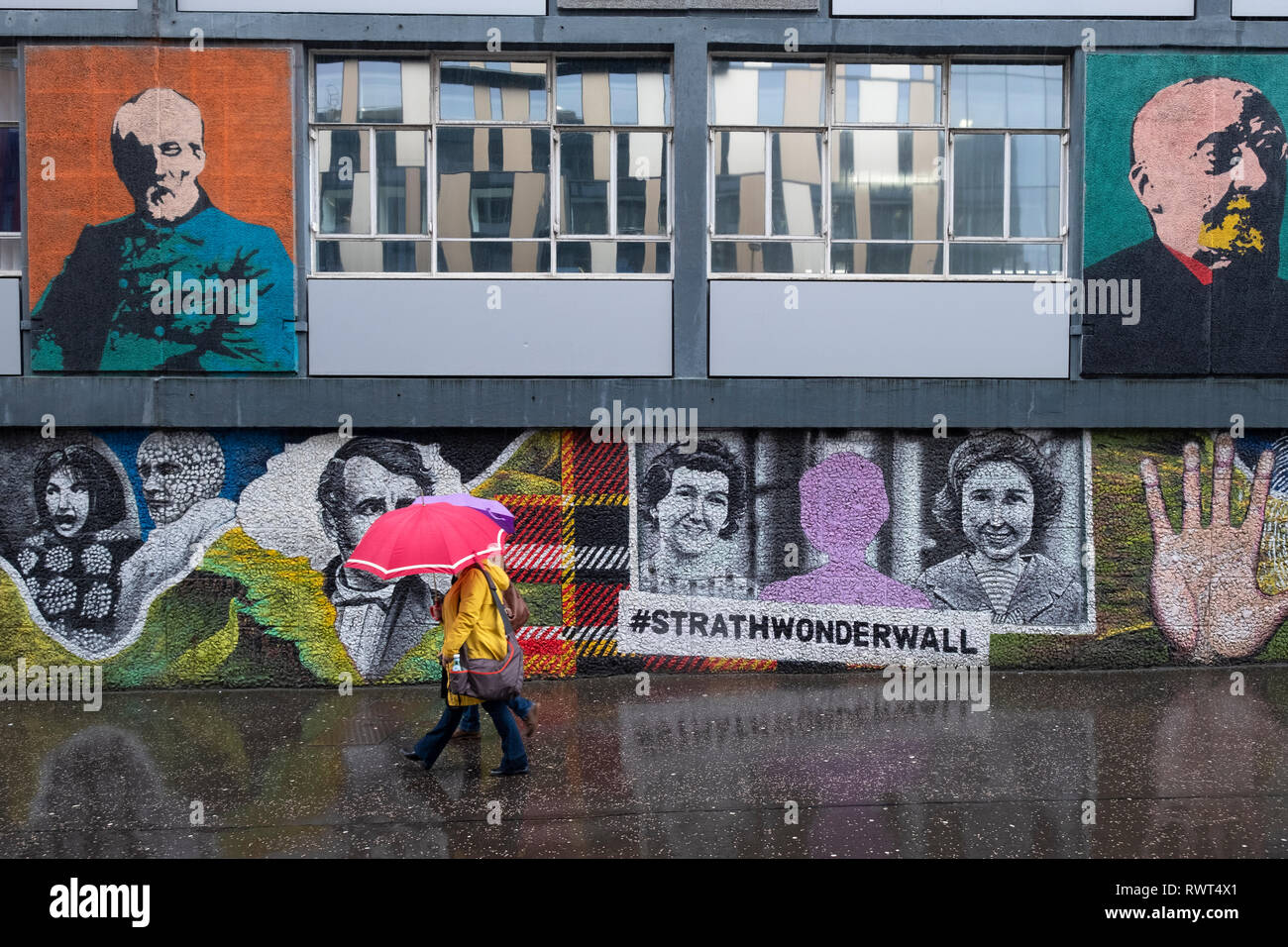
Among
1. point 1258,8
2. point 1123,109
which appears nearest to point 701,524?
point 1123,109

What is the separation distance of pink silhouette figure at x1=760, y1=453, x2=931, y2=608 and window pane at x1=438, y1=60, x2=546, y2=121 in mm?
3734

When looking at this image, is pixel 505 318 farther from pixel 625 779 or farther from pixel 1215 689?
pixel 1215 689

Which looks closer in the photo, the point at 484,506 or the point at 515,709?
the point at 484,506

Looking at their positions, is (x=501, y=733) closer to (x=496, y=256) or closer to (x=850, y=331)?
(x=496, y=256)

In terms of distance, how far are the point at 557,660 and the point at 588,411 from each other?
201 cm

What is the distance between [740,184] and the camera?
350 inches

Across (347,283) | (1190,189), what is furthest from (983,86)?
(347,283)

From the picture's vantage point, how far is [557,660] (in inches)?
343

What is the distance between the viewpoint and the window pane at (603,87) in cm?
880

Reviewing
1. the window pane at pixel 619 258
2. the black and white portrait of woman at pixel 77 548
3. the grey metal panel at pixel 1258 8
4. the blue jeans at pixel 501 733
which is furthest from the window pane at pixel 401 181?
the grey metal panel at pixel 1258 8

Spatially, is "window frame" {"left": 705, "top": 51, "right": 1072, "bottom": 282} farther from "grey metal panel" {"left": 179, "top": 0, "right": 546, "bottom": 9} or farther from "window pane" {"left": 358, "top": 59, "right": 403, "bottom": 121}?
"window pane" {"left": 358, "top": 59, "right": 403, "bottom": 121}

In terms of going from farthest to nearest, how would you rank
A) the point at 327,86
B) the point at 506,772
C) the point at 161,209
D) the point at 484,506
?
the point at 327,86
the point at 161,209
the point at 484,506
the point at 506,772

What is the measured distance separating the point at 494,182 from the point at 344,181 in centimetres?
121

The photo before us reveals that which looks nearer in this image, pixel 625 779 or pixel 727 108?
pixel 625 779
